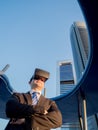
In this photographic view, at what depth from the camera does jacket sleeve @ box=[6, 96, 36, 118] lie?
2262 mm

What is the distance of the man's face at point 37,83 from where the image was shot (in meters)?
2.54

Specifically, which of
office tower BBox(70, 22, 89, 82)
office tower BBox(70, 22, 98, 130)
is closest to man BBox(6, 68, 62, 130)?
office tower BBox(70, 22, 98, 130)

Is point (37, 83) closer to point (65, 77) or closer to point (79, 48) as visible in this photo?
point (79, 48)

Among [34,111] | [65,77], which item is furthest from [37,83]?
[65,77]

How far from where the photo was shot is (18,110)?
230 cm

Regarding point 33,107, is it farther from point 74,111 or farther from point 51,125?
point 74,111

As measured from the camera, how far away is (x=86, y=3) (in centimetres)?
492

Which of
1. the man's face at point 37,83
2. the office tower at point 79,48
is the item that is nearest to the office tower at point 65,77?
the office tower at point 79,48

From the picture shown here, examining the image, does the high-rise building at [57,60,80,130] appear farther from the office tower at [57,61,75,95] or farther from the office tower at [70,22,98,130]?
the office tower at [70,22,98,130]

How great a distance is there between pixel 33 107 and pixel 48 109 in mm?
290

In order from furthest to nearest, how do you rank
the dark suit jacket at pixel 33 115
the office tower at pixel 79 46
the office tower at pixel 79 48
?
the office tower at pixel 79 46
the office tower at pixel 79 48
the dark suit jacket at pixel 33 115

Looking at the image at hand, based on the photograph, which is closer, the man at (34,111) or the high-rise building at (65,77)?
the man at (34,111)

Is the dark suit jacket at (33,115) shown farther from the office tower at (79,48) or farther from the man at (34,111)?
the office tower at (79,48)

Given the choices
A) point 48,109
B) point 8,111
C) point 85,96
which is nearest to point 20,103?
point 8,111
